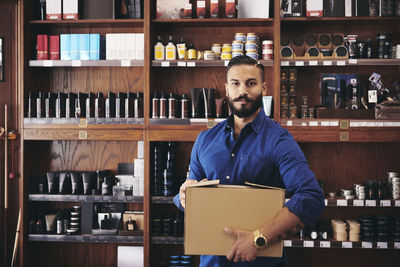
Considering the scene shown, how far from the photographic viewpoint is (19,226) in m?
3.62

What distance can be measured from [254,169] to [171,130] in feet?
6.28

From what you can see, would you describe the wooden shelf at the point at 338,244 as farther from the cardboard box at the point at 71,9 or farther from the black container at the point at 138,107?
the cardboard box at the point at 71,9

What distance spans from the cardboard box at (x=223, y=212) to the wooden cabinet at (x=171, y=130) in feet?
6.70

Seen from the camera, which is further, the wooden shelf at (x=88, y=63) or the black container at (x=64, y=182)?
the black container at (x=64, y=182)

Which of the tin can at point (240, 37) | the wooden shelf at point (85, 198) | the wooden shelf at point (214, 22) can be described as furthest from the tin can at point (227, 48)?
the wooden shelf at point (85, 198)

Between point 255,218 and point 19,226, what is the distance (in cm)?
303

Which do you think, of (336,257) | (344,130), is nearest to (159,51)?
(344,130)

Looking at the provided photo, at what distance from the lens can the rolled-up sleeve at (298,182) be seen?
1.36 meters

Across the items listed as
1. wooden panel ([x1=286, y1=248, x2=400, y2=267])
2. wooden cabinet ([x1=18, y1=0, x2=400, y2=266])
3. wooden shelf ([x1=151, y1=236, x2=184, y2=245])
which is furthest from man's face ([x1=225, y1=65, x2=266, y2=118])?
wooden panel ([x1=286, y1=248, x2=400, y2=267])

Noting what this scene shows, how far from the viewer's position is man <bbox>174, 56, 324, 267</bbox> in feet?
4.63

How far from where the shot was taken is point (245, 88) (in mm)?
1610

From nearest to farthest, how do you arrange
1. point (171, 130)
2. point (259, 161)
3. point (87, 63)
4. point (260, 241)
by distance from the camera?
point (260, 241) → point (259, 161) → point (171, 130) → point (87, 63)

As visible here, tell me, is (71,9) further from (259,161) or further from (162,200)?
(259,161)

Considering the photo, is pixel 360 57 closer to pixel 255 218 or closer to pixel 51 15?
pixel 255 218
